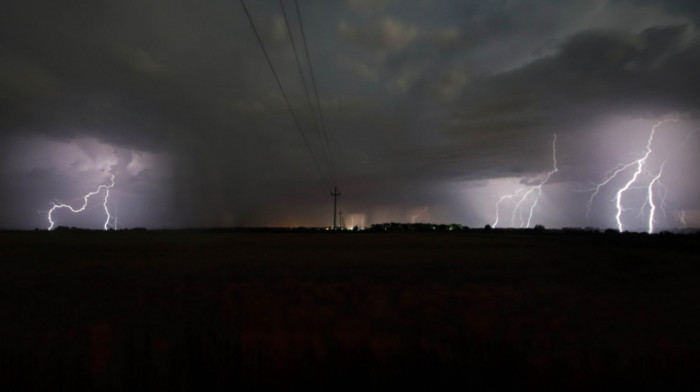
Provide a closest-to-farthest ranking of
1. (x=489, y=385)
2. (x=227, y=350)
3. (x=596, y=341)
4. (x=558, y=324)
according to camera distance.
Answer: (x=489, y=385) → (x=227, y=350) → (x=596, y=341) → (x=558, y=324)

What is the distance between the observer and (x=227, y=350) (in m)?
6.14

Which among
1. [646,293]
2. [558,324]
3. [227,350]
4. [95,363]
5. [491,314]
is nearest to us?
[95,363]

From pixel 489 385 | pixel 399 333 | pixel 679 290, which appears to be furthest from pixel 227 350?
pixel 679 290

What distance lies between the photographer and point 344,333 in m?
7.27

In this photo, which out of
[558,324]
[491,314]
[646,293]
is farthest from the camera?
[646,293]

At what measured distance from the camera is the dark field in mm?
5258

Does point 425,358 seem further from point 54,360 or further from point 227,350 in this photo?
point 54,360

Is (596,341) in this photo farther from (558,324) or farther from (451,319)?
(451,319)

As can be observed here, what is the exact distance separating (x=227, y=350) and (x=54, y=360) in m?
2.59

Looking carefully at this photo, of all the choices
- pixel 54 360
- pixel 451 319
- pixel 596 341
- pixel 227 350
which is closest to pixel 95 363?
pixel 54 360

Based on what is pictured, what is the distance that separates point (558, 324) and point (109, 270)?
17715 millimetres

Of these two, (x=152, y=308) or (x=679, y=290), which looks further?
(x=679, y=290)

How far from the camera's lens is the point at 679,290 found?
1224 centimetres

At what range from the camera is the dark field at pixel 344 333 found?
526 centimetres
